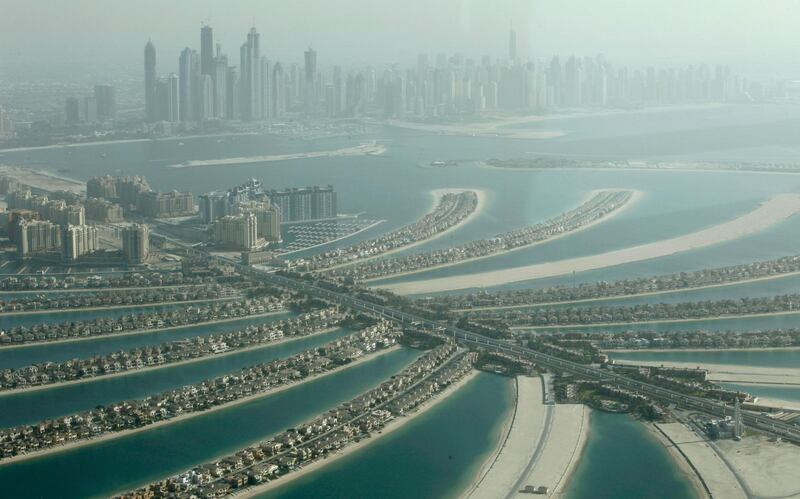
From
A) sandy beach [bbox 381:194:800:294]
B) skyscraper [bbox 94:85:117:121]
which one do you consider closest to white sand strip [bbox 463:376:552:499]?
sandy beach [bbox 381:194:800:294]

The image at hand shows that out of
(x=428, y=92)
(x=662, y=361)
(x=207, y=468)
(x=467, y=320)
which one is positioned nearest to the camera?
(x=207, y=468)

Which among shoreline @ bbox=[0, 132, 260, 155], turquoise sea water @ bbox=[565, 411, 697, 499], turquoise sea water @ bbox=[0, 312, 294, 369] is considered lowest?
turquoise sea water @ bbox=[565, 411, 697, 499]

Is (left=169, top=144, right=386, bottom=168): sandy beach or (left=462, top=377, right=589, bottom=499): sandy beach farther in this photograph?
(left=169, top=144, right=386, bottom=168): sandy beach

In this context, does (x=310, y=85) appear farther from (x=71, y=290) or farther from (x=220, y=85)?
(x=71, y=290)

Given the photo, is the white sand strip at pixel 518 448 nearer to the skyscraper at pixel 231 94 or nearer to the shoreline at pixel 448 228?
the shoreline at pixel 448 228

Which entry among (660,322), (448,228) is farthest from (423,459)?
(448,228)

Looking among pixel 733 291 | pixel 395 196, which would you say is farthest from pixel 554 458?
pixel 395 196

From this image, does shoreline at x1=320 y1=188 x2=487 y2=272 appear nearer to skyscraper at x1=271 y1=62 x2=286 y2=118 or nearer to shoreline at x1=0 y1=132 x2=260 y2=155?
shoreline at x1=0 y1=132 x2=260 y2=155

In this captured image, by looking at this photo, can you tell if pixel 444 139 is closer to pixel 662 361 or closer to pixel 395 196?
pixel 395 196
